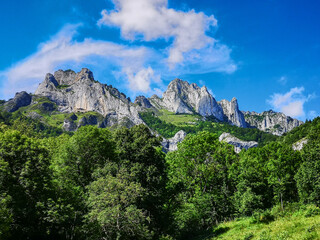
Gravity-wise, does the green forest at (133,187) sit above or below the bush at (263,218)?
above

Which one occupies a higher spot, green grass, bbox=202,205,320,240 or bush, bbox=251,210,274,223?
green grass, bbox=202,205,320,240

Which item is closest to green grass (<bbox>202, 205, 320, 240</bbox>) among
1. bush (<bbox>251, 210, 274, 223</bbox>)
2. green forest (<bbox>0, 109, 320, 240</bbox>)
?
green forest (<bbox>0, 109, 320, 240</bbox>)

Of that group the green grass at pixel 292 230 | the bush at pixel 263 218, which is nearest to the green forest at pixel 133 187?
the bush at pixel 263 218

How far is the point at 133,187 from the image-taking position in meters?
25.2

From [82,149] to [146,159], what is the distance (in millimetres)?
12713

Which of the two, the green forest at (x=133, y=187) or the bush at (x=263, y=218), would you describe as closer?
the bush at (x=263, y=218)

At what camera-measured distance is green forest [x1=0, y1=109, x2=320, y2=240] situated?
79.6 ft

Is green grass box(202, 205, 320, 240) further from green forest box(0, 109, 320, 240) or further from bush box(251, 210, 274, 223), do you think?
bush box(251, 210, 274, 223)

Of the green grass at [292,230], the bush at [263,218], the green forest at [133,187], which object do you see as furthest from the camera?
the green forest at [133,187]

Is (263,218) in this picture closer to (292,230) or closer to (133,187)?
(292,230)

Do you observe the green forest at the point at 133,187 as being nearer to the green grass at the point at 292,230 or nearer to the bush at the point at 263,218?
the bush at the point at 263,218

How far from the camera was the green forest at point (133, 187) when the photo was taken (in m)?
24.3

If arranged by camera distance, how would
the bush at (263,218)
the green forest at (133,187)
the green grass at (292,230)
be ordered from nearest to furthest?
the green grass at (292,230) < the bush at (263,218) < the green forest at (133,187)

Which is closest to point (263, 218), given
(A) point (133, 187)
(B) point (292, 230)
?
(B) point (292, 230)
